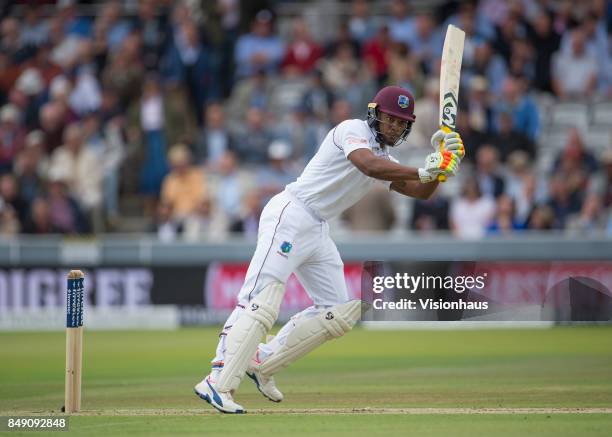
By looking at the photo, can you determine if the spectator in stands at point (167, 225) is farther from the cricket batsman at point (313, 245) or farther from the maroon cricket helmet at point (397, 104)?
the maroon cricket helmet at point (397, 104)

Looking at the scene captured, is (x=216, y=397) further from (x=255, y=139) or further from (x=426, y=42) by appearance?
(x=426, y=42)

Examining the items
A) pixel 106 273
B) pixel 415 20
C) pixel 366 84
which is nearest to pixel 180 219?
pixel 106 273

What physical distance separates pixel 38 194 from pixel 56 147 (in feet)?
4.40

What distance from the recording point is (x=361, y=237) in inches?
618

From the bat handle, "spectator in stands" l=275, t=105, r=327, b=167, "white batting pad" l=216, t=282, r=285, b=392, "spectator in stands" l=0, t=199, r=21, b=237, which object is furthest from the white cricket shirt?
"spectator in stands" l=0, t=199, r=21, b=237

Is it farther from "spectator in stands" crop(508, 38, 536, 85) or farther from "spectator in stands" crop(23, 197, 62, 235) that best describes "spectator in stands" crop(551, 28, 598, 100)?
"spectator in stands" crop(23, 197, 62, 235)

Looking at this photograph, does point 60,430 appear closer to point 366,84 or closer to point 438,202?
point 438,202

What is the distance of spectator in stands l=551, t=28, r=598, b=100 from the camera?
17656 mm

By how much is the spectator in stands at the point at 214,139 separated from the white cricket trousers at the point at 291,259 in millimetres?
9443

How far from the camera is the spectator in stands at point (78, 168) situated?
691 inches

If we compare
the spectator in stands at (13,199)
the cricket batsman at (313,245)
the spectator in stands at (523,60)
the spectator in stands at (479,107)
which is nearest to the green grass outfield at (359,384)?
the cricket batsman at (313,245)

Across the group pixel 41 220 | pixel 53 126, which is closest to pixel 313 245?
pixel 41 220

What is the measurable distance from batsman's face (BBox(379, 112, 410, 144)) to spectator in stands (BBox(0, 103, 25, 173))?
11514mm

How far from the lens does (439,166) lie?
7484 mm
